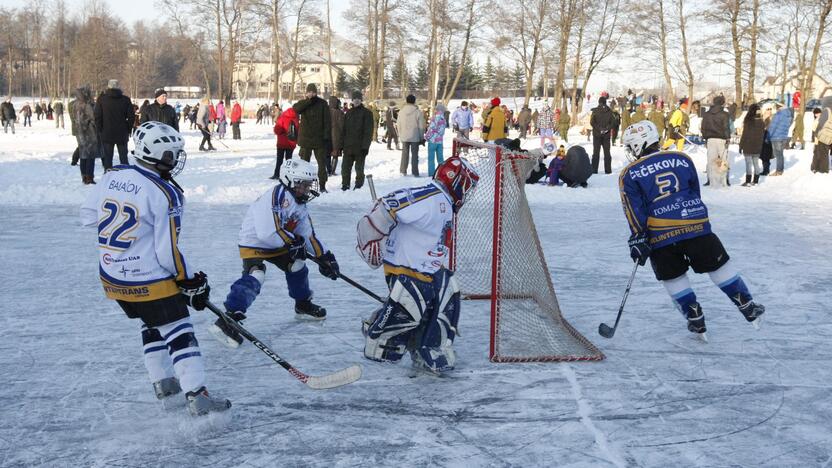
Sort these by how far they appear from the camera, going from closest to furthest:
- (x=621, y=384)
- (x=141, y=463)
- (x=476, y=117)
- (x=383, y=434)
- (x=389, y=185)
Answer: (x=141, y=463) < (x=383, y=434) < (x=621, y=384) < (x=389, y=185) < (x=476, y=117)

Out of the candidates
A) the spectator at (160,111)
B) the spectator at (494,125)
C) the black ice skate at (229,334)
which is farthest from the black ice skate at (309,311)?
the spectator at (494,125)

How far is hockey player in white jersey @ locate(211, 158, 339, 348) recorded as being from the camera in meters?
4.74

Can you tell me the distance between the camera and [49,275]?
6543 millimetres

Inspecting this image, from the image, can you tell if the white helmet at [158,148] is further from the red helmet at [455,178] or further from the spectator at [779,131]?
the spectator at [779,131]

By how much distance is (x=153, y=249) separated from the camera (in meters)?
3.43

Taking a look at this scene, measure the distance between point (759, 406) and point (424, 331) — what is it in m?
1.70

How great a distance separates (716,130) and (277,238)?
10.4 m

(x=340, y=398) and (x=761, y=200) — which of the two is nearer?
(x=340, y=398)

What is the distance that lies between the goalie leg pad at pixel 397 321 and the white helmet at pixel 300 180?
955 millimetres

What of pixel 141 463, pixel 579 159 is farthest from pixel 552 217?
pixel 141 463

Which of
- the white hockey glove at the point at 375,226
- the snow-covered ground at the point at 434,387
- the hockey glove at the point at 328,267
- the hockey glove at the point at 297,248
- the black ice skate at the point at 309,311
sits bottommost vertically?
the snow-covered ground at the point at 434,387

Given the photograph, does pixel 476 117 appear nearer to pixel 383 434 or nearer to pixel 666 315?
pixel 666 315

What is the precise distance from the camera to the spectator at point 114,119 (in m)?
11.3

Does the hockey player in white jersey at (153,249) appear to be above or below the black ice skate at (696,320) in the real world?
above
